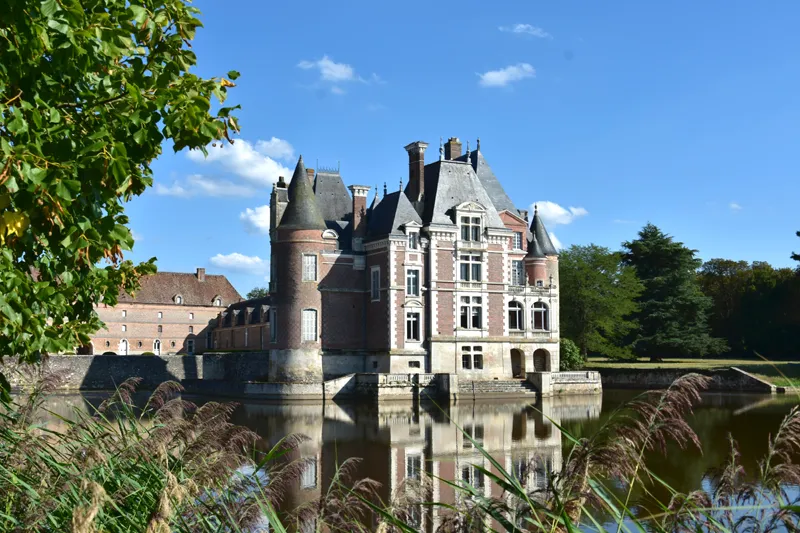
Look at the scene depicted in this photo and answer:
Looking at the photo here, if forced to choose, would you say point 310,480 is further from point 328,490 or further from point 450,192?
point 450,192

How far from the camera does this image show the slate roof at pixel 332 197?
1487 inches

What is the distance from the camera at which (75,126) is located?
6168 millimetres

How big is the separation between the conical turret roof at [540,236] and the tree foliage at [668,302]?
30.6 ft

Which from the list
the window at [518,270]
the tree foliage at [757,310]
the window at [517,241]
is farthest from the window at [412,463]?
the tree foliage at [757,310]

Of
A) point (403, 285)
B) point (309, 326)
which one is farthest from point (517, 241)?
point (309, 326)

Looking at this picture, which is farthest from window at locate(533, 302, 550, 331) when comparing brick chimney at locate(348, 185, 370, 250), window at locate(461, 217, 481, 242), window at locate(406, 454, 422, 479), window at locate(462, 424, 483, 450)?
window at locate(406, 454, 422, 479)

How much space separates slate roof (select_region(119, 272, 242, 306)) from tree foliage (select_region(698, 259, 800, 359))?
104ft

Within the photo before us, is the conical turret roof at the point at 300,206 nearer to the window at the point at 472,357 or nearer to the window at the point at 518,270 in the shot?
the window at the point at 472,357

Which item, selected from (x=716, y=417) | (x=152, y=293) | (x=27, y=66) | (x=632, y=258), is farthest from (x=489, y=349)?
(x=27, y=66)

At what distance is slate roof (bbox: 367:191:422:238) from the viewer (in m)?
35.0

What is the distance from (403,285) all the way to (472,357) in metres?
4.22

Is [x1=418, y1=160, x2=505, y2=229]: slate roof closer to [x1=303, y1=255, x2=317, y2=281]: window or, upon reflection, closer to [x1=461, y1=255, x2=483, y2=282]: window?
[x1=461, y1=255, x2=483, y2=282]: window

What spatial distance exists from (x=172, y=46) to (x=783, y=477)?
16.4ft

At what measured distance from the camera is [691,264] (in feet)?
162
